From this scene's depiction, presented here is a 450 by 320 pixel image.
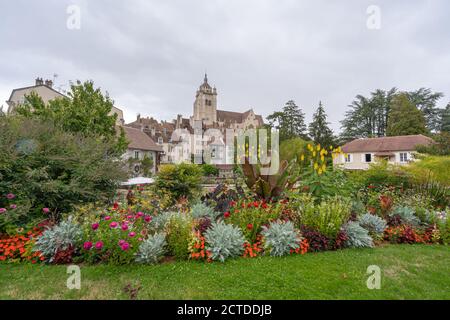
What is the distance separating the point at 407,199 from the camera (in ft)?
21.1

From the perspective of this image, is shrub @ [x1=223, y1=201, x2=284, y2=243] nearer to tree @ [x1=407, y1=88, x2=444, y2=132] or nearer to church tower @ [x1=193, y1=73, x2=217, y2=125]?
tree @ [x1=407, y1=88, x2=444, y2=132]

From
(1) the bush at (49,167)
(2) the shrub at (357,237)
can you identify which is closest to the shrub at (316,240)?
(2) the shrub at (357,237)

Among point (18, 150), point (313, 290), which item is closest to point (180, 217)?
point (313, 290)

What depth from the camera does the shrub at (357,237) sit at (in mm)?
4230

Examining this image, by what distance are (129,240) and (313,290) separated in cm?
279

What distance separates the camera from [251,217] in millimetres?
4445

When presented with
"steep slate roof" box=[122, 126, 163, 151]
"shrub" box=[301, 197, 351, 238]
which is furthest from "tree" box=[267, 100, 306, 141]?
"shrub" box=[301, 197, 351, 238]

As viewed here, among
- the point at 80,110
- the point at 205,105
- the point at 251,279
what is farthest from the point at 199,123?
the point at 251,279

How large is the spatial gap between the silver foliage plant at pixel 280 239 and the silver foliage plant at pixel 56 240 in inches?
129

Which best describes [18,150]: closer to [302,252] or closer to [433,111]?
[302,252]

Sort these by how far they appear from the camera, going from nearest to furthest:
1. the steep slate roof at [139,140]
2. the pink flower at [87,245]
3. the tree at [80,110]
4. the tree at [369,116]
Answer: the pink flower at [87,245], the tree at [80,110], the steep slate roof at [139,140], the tree at [369,116]

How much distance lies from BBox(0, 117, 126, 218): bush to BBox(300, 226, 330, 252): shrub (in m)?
5.12

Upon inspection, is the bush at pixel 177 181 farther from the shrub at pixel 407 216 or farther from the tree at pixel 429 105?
the tree at pixel 429 105

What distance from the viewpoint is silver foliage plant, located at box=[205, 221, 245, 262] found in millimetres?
3643
